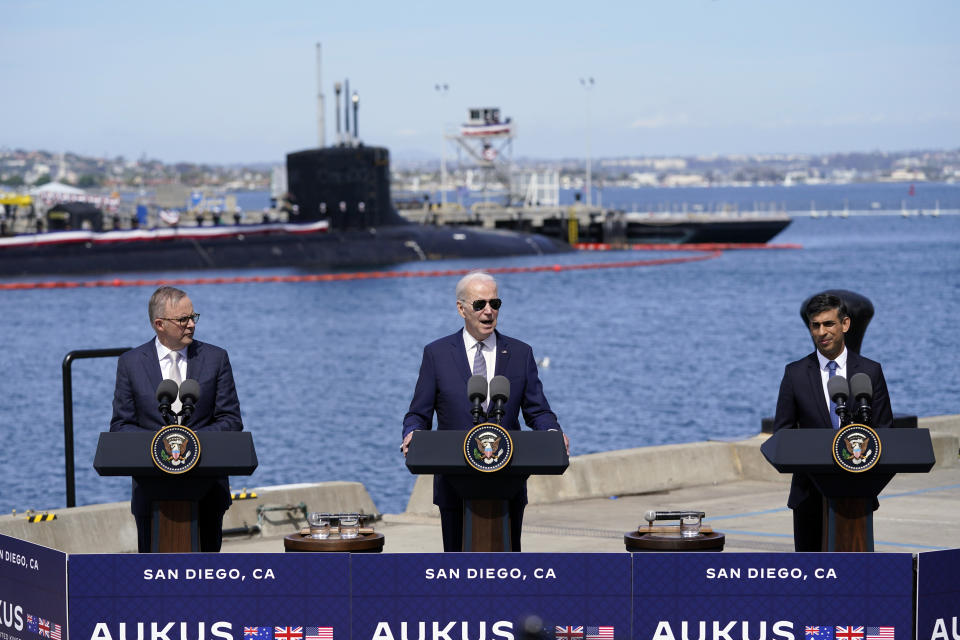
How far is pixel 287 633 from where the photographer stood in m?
6.51

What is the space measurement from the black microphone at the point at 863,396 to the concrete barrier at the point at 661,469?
568 centimetres

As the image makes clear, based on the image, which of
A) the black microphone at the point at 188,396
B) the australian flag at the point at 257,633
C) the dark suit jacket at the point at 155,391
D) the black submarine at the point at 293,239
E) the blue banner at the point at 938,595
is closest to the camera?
the blue banner at the point at 938,595

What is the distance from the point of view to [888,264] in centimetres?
8756

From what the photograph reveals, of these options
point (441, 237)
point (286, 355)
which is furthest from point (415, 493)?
point (441, 237)

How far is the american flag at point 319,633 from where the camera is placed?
256 inches

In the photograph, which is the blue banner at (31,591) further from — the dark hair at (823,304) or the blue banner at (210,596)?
the dark hair at (823,304)

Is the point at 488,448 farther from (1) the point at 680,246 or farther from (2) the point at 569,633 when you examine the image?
(1) the point at 680,246

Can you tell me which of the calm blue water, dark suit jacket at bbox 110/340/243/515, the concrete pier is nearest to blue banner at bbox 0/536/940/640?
dark suit jacket at bbox 110/340/243/515

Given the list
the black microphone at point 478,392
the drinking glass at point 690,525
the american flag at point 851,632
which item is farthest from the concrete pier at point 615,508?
the black microphone at point 478,392

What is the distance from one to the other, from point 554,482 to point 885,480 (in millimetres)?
5959

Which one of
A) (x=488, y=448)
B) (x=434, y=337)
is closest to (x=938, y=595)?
(x=488, y=448)

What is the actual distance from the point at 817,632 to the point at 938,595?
54 centimetres

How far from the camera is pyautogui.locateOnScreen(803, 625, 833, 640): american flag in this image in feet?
20.9

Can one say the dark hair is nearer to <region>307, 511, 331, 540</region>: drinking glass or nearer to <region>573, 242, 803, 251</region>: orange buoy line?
<region>307, 511, 331, 540</region>: drinking glass
